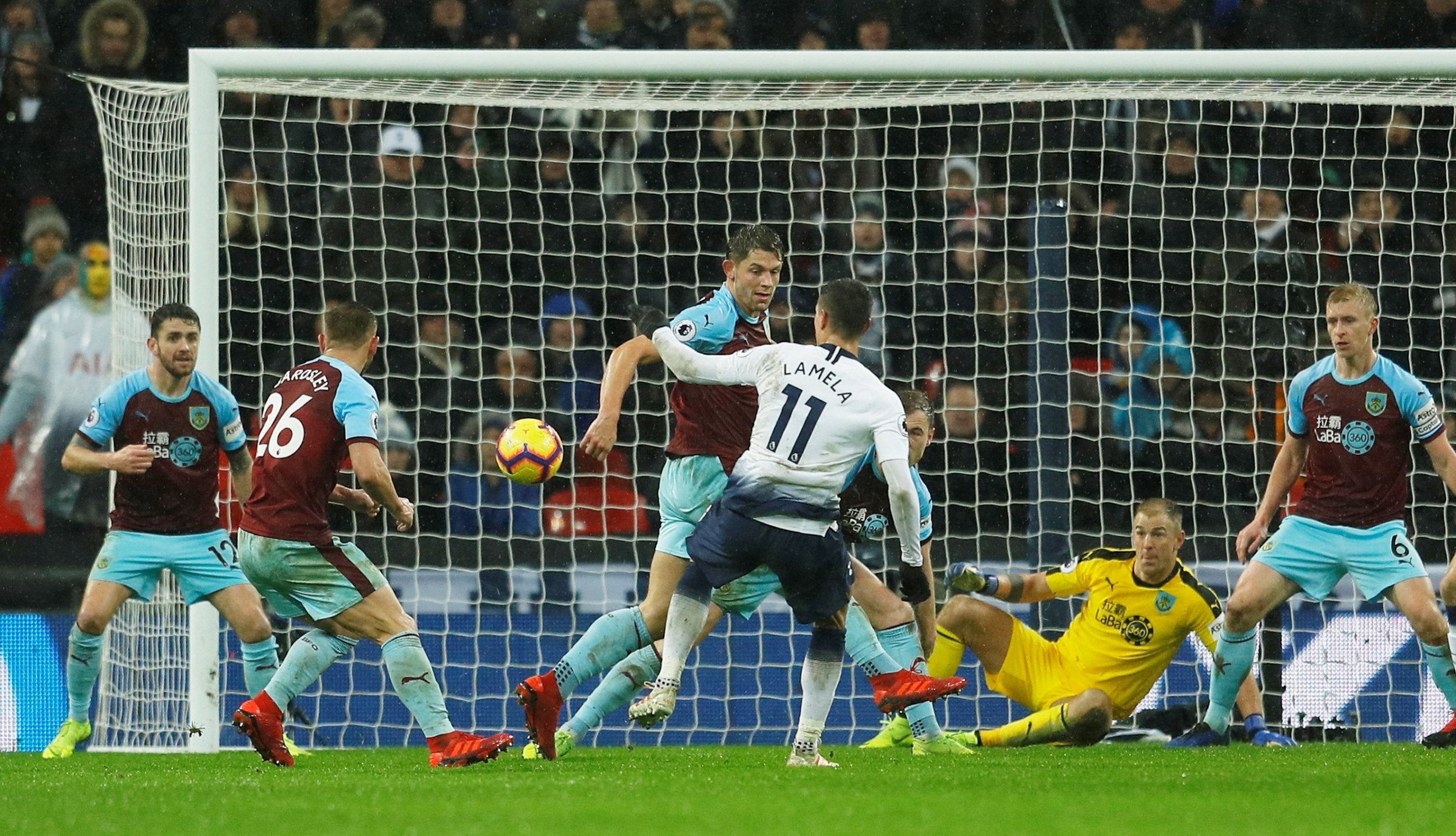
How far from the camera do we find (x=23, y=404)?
10750 millimetres

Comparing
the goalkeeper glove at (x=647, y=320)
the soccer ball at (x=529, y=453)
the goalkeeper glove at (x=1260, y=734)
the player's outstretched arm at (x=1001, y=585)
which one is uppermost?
the goalkeeper glove at (x=647, y=320)

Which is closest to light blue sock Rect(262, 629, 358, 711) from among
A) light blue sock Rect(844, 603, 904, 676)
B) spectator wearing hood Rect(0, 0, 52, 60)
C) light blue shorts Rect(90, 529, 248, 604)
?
light blue shorts Rect(90, 529, 248, 604)

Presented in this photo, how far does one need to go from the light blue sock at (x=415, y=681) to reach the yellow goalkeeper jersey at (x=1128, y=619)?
119 inches

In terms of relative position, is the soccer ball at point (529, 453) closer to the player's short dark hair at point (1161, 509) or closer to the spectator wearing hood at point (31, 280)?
the player's short dark hair at point (1161, 509)

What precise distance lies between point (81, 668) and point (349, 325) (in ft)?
7.72

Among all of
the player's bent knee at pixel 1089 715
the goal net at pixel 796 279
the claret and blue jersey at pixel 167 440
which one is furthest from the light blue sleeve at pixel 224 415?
the player's bent knee at pixel 1089 715

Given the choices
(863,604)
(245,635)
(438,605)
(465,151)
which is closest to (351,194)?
(465,151)

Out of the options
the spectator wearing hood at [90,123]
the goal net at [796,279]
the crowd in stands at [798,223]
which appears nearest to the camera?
the goal net at [796,279]

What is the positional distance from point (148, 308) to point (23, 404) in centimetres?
197

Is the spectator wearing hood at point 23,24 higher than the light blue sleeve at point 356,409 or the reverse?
higher

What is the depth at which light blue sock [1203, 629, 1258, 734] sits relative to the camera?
816 cm

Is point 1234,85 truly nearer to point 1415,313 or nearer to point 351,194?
point 1415,313

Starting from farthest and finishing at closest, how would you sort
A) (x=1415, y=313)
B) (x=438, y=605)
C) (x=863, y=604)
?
1. (x=1415, y=313)
2. (x=438, y=605)
3. (x=863, y=604)

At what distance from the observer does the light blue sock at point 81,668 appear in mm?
8086
